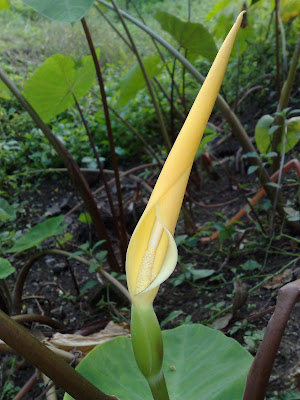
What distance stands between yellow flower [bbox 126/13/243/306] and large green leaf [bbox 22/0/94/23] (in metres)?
0.49

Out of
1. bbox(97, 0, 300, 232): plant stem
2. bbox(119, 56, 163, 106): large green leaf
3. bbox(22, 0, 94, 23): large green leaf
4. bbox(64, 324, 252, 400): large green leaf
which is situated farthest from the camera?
bbox(119, 56, 163, 106): large green leaf

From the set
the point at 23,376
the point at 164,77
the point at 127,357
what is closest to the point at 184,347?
the point at 127,357

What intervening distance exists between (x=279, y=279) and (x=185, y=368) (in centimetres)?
45

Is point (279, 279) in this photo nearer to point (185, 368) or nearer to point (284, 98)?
point (185, 368)

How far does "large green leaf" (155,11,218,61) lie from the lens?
4.56 feet

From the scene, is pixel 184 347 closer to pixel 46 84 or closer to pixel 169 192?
pixel 169 192

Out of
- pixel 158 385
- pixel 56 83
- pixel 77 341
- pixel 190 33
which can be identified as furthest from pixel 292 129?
pixel 158 385

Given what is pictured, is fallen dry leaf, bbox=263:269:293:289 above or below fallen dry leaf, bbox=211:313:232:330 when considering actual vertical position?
below

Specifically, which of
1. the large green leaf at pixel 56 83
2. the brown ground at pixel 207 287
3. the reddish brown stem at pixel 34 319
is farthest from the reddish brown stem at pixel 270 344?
the large green leaf at pixel 56 83

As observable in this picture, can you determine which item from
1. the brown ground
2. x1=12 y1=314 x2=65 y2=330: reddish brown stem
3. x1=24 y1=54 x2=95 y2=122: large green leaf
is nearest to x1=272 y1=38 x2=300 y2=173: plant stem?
the brown ground

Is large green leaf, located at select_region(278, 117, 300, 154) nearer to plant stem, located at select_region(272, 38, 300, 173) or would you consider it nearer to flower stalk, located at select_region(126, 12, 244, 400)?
plant stem, located at select_region(272, 38, 300, 173)

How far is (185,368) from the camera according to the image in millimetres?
715

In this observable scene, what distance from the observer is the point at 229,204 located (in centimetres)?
184

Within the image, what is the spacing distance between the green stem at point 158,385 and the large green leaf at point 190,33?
3.88 feet
